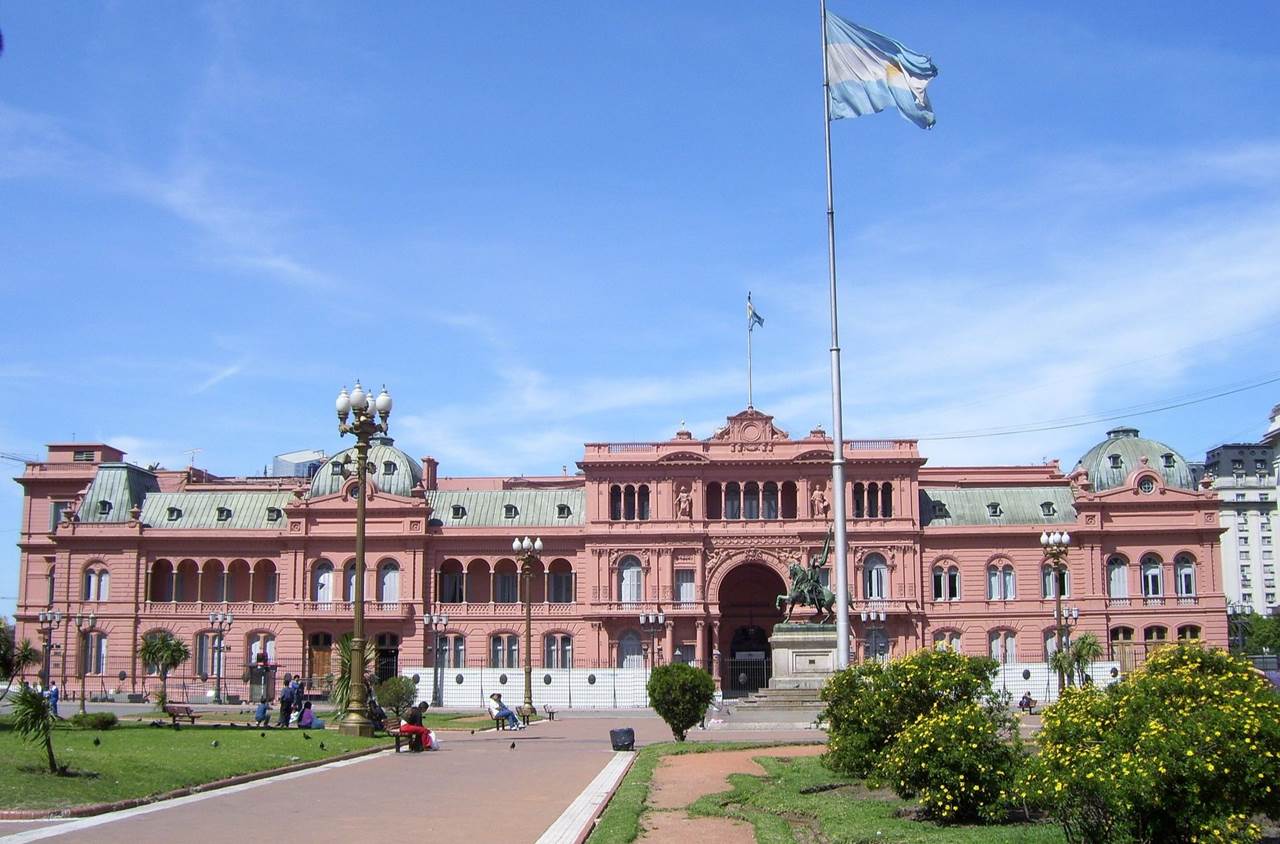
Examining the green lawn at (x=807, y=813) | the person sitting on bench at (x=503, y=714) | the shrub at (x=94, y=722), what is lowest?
the person sitting on bench at (x=503, y=714)

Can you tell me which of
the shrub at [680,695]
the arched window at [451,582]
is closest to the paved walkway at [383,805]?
the shrub at [680,695]

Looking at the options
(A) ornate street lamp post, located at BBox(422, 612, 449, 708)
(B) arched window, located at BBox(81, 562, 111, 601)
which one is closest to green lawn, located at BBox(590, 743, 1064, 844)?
(A) ornate street lamp post, located at BBox(422, 612, 449, 708)

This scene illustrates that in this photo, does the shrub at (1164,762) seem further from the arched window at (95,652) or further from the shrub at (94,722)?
the arched window at (95,652)

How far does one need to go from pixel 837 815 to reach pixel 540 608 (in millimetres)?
61454

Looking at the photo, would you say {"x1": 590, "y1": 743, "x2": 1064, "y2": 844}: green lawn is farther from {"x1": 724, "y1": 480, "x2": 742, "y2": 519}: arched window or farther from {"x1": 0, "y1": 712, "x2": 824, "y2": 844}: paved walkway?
{"x1": 724, "y1": 480, "x2": 742, "y2": 519}: arched window

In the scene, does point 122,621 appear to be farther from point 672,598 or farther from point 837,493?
point 837,493

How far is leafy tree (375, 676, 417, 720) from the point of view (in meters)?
48.7

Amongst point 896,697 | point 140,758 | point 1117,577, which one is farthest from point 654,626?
point 896,697

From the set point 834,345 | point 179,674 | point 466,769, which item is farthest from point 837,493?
point 179,674

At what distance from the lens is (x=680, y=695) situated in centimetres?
3494

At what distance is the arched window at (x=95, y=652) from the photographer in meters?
79.4

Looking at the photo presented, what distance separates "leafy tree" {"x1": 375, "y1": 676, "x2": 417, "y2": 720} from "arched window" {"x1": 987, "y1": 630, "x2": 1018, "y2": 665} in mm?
40348

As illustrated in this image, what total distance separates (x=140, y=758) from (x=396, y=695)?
84.0 ft

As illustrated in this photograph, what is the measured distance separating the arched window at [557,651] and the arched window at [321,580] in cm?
1360
